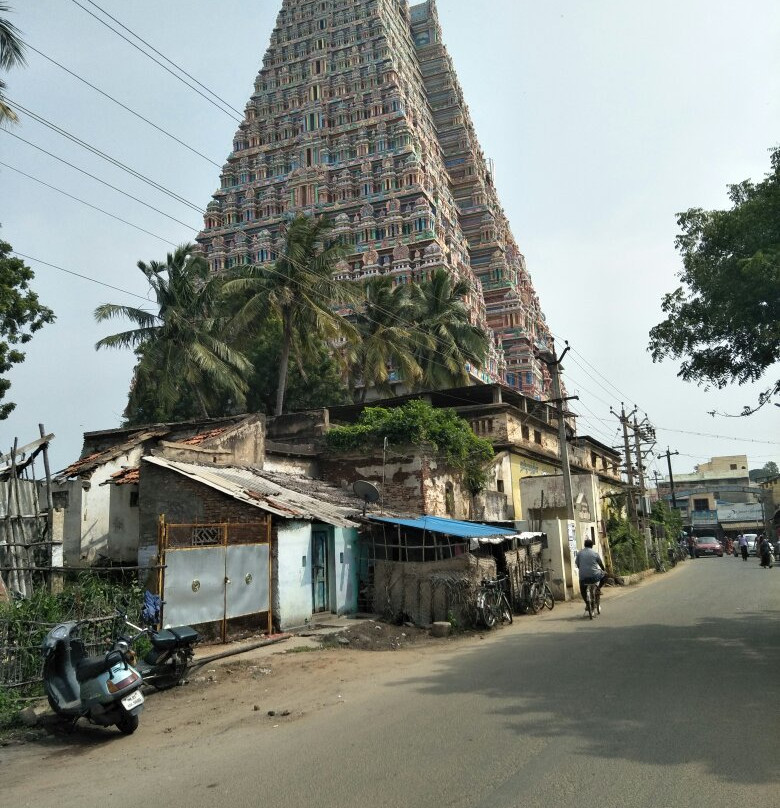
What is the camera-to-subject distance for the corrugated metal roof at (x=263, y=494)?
43.2 feet

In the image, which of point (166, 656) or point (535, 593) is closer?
point (166, 656)

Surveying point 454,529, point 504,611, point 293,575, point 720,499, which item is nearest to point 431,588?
point 454,529

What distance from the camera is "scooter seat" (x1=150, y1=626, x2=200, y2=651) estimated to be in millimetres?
8102

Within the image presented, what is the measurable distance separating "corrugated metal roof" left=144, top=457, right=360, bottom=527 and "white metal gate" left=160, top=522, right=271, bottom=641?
599 millimetres

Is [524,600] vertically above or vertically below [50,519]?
below

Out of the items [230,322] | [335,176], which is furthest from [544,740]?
[335,176]

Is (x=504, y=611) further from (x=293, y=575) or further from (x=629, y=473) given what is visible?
(x=629, y=473)

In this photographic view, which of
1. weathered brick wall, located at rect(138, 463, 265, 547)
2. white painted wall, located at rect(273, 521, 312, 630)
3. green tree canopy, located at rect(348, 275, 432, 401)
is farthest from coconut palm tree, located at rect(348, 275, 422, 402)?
white painted wall, located at rect(273, 521, 312, 630)

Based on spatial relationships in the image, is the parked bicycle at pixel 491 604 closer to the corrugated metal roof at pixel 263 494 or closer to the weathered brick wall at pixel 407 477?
the corrugated metal roof at pixel 263 494

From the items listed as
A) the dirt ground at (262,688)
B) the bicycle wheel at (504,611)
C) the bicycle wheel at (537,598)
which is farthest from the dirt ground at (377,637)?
the bicycle wheel at (537,598)

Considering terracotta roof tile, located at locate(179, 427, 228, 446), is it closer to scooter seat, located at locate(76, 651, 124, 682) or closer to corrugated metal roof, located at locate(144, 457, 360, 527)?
corrugated metal roof, located at locate(144, 457, 360, 527)

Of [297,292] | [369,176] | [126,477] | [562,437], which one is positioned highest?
[369,176]

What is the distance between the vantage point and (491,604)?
13.6 m

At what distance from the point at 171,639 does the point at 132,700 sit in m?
1.55
